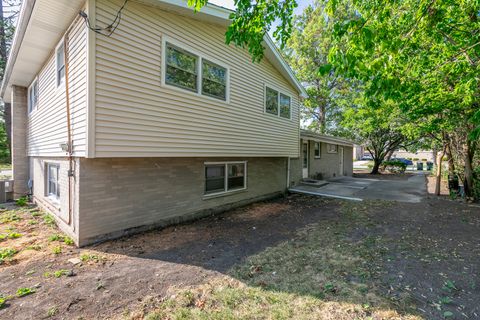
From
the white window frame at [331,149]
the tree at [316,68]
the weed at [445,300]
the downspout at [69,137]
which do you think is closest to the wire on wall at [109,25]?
the downspout at [69,137]

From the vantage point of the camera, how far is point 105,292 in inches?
128

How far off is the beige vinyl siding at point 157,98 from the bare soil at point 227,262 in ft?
6.68

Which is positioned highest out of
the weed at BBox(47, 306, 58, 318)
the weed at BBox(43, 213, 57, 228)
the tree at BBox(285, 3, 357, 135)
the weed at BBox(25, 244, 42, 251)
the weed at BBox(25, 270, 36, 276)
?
the tree at BBox(285, 3, 357, 135)

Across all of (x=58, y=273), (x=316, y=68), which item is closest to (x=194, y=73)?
(x=58, y=273)

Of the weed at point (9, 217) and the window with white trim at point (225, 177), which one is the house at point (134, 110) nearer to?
the window with white trim at point (225, 177)

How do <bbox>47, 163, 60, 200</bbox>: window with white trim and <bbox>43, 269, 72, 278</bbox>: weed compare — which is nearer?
<bbox>43, 269, 72, 278</bbox>: weed

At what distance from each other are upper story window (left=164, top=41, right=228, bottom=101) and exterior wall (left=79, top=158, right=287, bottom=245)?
2009mm

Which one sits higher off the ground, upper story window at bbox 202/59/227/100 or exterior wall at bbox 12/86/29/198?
upper story window at bbox 202/59/227/100

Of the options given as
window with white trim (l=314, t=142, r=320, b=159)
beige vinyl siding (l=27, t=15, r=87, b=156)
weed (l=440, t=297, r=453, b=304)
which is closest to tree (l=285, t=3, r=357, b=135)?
window with white trim (l=314, t=142, r=320, b=159)

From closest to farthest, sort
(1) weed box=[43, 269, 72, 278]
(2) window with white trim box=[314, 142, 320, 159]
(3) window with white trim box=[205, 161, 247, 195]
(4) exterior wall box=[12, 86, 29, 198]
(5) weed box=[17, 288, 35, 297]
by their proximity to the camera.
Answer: (5) weed box=[17, 288, 35, 297], (1) weed box=[43, 269, 72, 278], (3) window with white trim box=[205, 161, 247, 195], (4) exterior wall box=[12, 86, 29, 198], (2) window with white trim box=[314, 142, 320, 159]

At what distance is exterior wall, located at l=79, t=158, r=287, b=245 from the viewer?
4762 mm

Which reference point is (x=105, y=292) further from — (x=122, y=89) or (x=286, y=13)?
(x=286, y=13)

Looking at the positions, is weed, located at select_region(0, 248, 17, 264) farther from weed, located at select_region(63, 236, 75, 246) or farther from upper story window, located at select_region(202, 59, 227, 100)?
upper story window, located at select_region(202, 59, 227, 100)

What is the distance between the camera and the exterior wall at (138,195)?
476cm
